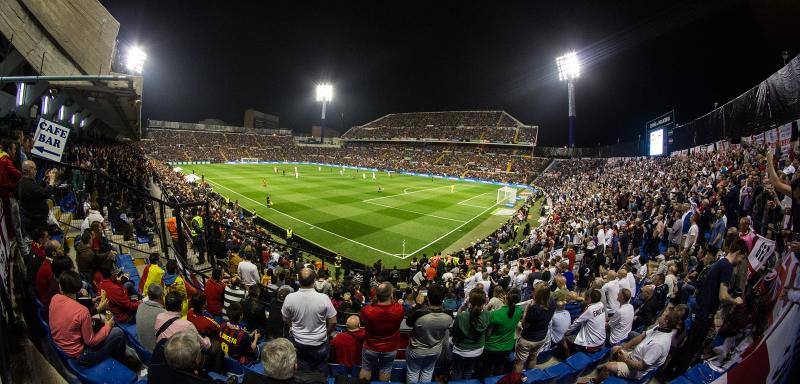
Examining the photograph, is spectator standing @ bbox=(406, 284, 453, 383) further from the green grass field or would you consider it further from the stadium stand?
the green grass field

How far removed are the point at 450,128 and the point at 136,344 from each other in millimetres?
84440

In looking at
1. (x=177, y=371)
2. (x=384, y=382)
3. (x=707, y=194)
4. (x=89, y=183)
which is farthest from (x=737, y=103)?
(x=89, y=183)

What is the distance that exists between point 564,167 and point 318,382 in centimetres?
5787

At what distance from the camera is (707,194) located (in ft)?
39.0

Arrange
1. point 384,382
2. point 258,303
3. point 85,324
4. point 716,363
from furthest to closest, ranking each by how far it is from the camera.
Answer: point 258,303, point 716,363, point 384,382, point 85,324

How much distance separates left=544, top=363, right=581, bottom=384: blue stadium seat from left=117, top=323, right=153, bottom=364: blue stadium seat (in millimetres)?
5053

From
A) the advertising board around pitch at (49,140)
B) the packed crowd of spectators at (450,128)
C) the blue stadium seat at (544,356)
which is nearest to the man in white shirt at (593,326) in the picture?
the blue stadium seat at (544,356)

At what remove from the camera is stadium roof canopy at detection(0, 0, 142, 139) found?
6789 millimetres

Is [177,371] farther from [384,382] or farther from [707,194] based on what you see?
[707,194]

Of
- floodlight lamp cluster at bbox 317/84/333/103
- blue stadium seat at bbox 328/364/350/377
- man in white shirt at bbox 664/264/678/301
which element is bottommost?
blue stadium seat at bbox 328/364/350/377

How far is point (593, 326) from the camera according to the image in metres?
5.12

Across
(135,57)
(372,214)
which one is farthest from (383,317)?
(135,57)

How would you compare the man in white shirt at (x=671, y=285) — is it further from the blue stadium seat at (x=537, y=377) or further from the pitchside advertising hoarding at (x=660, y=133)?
the pitchside advertising hoarding at (x=660, y=133)

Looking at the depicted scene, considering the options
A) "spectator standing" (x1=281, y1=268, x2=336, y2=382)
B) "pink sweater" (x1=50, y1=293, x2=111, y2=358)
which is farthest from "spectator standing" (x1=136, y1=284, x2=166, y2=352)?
"spectator standing" (x1=281, y1=268, x2=336, y2=382)
